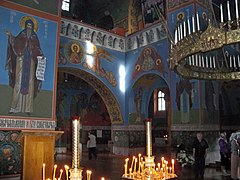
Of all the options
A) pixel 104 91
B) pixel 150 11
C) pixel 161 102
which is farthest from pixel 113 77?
pixel 161 102

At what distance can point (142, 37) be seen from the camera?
14234mm

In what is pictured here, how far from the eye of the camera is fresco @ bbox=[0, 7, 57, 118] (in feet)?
29.1

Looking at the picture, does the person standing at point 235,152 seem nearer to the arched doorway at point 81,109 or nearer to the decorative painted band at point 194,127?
the decorative painted band at point 194,127

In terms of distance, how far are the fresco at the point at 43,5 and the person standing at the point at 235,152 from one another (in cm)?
724

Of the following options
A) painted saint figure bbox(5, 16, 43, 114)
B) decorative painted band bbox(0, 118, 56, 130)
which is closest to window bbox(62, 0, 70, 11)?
painted saint figure bbox(5, 16, 43, 114)

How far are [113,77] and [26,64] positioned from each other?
5.87 meters

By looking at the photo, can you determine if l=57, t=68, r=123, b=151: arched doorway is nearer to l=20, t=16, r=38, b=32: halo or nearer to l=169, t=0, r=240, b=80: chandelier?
l=20, t=16, r=38, b=32: halo

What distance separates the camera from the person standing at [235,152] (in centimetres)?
734

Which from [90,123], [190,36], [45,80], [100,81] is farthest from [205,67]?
[90,123]

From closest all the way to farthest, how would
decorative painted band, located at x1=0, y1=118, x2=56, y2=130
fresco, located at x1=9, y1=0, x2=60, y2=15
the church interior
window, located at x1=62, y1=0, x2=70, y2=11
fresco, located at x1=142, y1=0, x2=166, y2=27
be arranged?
the church interior
decorative painted band, located at x1=0, y1=118, x2=56, y2=130
fresco, located at x1=9, y1=0, x2=60, y2=15
fresco, located at x1=142, y1=0, x2=166, y2=27
window, located at x1=62, y1=0, x2=70, y2=11

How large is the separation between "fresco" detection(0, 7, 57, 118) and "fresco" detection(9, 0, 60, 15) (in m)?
0.38

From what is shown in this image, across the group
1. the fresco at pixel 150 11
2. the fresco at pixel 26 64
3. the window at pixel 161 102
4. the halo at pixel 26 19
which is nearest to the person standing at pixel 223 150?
the fresco at pixel 26 64

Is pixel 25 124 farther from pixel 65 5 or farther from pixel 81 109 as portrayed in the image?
pixel 65 5

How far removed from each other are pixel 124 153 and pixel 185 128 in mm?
4718
